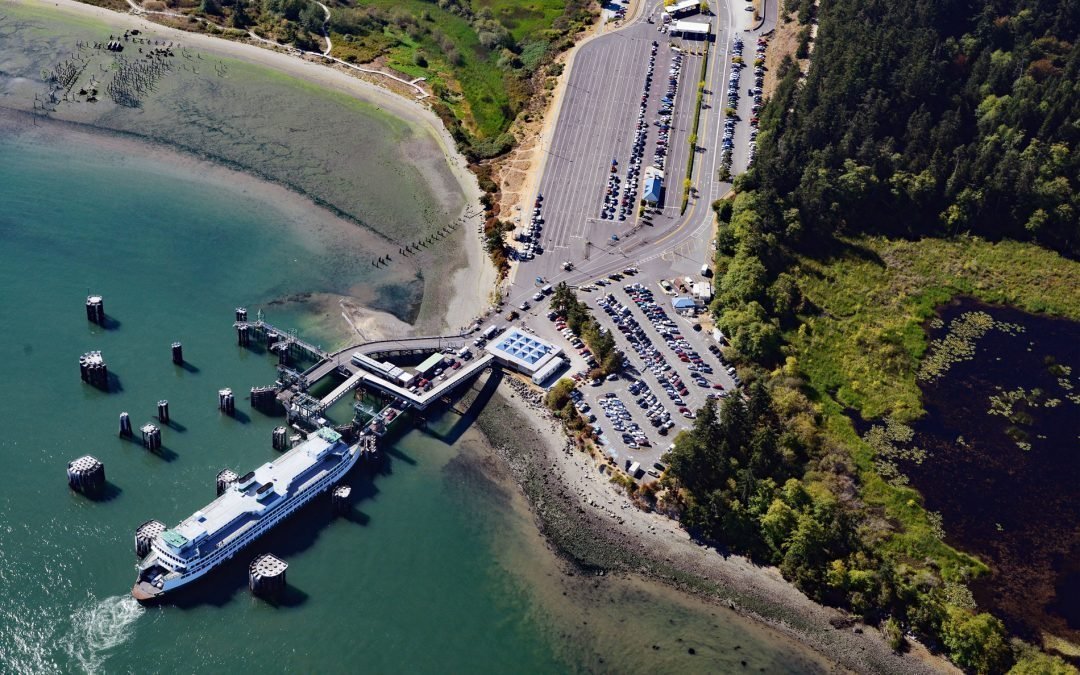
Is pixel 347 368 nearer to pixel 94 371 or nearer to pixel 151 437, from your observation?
pixel 151 437

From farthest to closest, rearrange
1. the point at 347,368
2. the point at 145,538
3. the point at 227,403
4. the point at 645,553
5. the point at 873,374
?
the point at 873,374, the point at 347,368, the point at 227,403, the point at 645,553, the point at 145,538

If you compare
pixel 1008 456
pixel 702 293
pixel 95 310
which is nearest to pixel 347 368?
pixel 95 310

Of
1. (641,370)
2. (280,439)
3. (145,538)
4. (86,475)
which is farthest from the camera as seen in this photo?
(641,370)

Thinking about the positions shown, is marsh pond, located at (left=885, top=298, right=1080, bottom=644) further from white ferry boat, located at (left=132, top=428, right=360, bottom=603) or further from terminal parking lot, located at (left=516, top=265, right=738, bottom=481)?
white ferry boat, located at (left=132, top=428, right=360, bottom=603)

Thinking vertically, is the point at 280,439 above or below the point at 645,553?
above

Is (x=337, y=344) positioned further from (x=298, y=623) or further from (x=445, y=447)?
(x=298, y=623)

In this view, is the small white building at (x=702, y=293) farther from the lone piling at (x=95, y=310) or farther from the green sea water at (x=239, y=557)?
the lone piling at (x=95, y=310)

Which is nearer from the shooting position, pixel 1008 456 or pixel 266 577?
pixel 266 577
